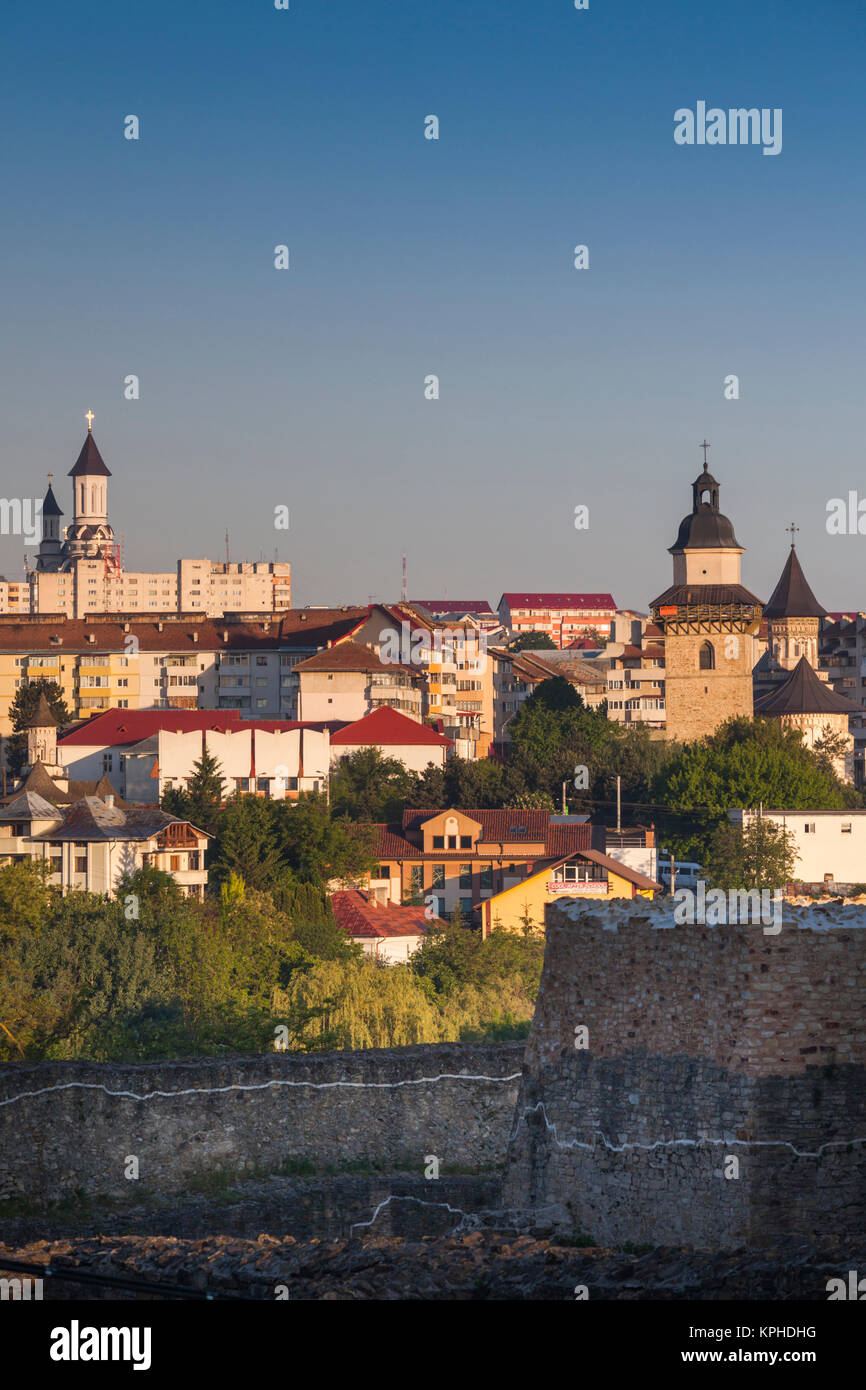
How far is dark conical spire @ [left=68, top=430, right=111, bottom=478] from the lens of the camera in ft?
646

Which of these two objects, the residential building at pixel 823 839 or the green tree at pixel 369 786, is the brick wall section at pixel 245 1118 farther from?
the residential building at pixel 823 839

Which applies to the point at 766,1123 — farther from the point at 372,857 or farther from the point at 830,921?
the point at 372,857

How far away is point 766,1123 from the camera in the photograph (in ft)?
43.4

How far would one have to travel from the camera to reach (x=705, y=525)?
98688 mm

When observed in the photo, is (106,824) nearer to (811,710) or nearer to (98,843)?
(98,843)

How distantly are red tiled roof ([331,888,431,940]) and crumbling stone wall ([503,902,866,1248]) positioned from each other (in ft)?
128

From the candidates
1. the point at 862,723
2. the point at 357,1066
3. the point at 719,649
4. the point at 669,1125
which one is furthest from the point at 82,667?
the point at 669,1125

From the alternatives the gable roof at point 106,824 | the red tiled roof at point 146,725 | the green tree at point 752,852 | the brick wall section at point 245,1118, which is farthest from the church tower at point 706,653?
the brick wall section at point 245,1118

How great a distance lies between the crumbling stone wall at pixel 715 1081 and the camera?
1325 centimetres

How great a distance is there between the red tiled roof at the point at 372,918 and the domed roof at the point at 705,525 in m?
43.0

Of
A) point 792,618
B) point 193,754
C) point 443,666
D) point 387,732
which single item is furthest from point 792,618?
point 193,754

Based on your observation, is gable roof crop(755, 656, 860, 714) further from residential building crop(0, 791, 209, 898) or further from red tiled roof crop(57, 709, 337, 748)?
residential building crop(0, 791, 209, 898)

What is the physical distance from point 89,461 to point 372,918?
490 ft

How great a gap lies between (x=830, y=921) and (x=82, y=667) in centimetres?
9509
